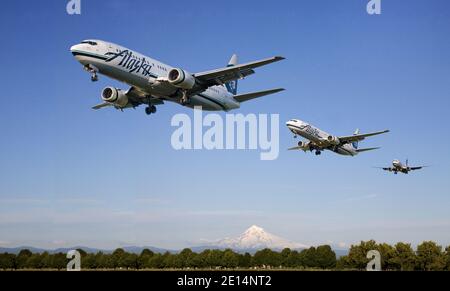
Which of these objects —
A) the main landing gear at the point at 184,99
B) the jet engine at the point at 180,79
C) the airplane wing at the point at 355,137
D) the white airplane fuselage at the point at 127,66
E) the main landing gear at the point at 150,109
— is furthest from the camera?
the airplane wing at the point at 355,137

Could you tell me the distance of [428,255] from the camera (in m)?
113

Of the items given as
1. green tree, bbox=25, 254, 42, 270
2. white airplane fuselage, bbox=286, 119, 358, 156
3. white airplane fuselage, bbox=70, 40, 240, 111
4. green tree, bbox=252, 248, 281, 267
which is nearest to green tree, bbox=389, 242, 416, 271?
green tree, bbox=252, 248, 281, 267

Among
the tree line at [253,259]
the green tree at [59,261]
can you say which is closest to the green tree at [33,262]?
the tree line at [253,259]

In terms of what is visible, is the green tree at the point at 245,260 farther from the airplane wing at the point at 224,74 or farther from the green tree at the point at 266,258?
the airplane wing at the point at 224,74

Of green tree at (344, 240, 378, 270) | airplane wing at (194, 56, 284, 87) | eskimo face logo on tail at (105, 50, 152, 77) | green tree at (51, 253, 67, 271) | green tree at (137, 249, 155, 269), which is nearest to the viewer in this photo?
eskimo face logo on tail at (105, 50, 152, 77)

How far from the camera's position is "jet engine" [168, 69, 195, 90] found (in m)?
57.9

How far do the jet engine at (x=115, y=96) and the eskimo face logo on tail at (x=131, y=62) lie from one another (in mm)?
6344

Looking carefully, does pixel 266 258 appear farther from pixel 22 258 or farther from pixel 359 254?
pixel 22 258

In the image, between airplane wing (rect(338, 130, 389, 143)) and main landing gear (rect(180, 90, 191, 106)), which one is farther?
airplane wing (rect(338, 130, 389, 143))

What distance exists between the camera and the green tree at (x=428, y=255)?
112 m

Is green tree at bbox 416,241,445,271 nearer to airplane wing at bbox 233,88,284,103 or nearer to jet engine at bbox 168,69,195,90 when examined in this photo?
airplane wing at bbox 233,88,284,103
